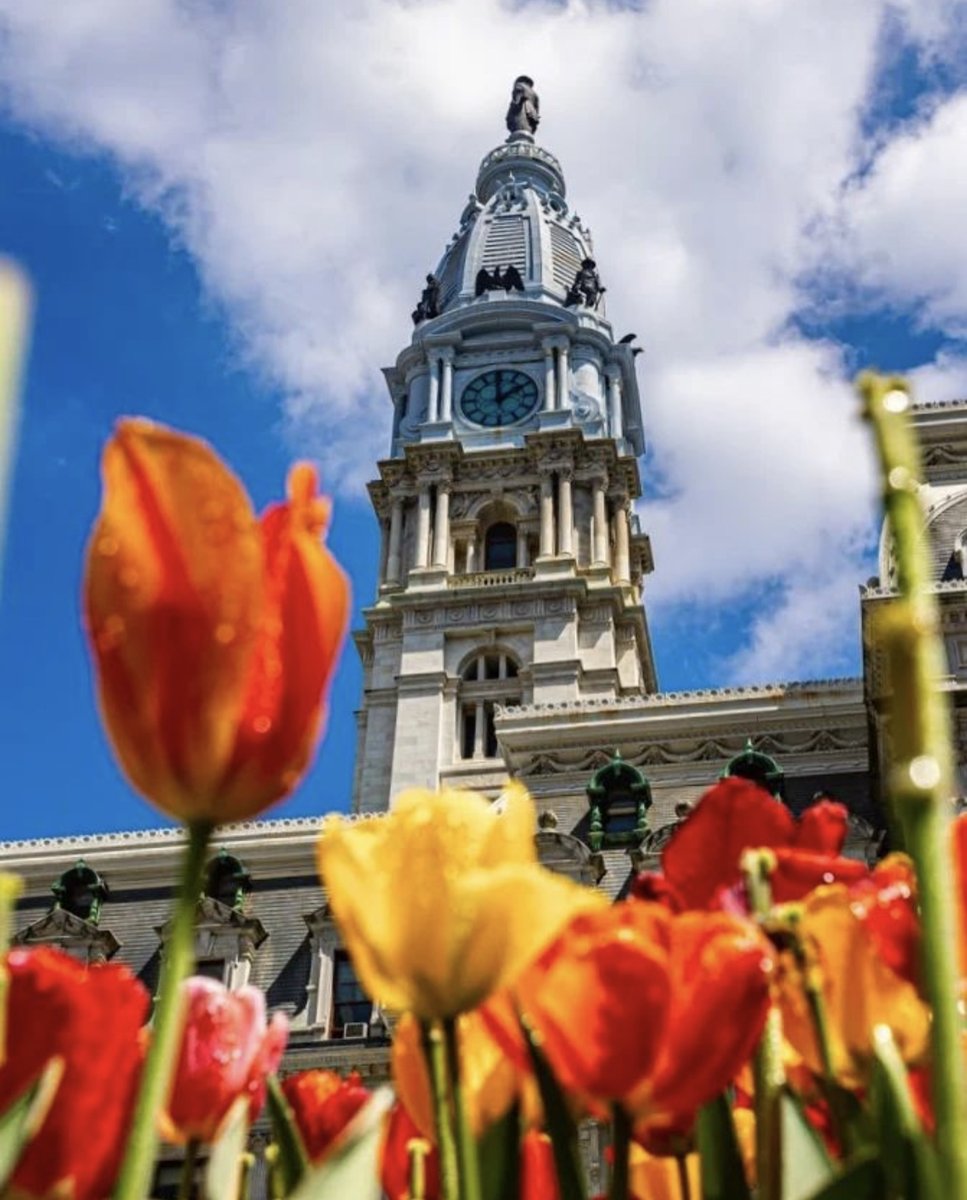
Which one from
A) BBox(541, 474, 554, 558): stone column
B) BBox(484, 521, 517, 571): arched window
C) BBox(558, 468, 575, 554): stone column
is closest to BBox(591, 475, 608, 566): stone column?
BBox(558, 468, 575, 554): stone column

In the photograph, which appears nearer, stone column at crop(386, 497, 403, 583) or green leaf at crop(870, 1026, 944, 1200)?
green leaf at crop(870, 1026, 944, 1200)

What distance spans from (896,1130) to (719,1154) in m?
0.27

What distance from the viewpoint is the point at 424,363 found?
5800 cm

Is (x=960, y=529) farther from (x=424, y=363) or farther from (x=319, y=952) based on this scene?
(x=424, y=363)

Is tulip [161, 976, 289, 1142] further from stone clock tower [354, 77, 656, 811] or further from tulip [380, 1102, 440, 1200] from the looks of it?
stone clock tower [354, 77, 656, 811]

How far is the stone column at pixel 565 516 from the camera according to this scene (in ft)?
160

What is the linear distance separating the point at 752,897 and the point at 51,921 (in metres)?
25.9

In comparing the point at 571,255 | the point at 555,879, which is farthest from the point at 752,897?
the point at 571,255

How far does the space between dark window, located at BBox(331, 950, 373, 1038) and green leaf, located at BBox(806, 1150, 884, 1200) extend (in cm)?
2363

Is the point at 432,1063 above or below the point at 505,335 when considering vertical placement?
below

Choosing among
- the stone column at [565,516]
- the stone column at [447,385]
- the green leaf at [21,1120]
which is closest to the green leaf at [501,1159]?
the green leaf at [21,1120]

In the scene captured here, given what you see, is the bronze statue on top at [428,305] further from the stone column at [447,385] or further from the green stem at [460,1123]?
the green stem at [460,1123]

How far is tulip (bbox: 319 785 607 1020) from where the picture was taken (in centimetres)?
147

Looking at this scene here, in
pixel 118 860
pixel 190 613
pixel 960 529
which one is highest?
Result: pixel 960 529
